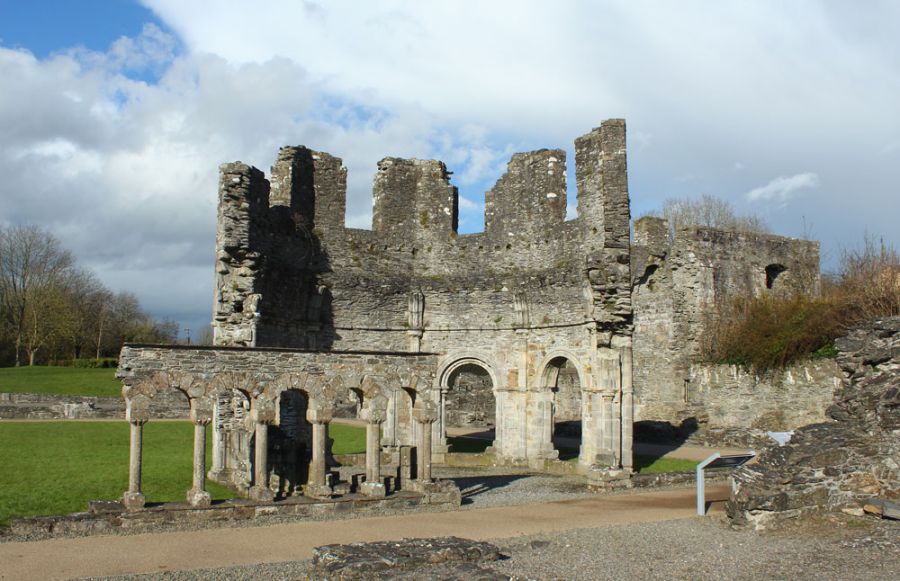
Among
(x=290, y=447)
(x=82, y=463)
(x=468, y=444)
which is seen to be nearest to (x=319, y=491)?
(x=290, y=447)

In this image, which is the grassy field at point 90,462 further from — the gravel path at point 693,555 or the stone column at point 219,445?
the gravel path at point 693,555

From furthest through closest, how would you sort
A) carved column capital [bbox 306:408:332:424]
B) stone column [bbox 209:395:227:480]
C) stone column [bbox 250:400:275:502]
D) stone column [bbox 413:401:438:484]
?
stone column [bbox 209:395:227:480]
stone column [bbox 413:401:438:484]
carved column capital [bbox 306:408:332:424]
stone column [bbox 250:400:275:502]

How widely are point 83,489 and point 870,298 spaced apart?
18777 millimetres

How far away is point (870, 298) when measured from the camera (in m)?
20.7

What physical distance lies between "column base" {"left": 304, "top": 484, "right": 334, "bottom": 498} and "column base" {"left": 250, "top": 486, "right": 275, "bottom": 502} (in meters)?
0.89

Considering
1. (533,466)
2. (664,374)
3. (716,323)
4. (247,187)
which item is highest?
(247,187)

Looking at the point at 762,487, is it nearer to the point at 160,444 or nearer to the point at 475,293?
the point at 475,293

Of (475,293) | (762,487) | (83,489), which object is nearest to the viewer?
(762,487)

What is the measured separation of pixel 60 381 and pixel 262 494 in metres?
28.3

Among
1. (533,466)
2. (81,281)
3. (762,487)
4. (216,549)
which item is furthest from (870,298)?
(81,281)

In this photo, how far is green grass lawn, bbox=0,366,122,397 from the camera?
34.2m

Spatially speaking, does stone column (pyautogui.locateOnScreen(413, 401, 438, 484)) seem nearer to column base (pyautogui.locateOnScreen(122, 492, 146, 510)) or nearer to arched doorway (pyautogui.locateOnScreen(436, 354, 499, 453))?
column base (pyautogui.locateOnScreen(122, 492, 146, 510))

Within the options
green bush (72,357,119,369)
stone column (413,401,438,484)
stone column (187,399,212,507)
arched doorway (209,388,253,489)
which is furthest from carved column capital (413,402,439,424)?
green bush (72,357,119,369)

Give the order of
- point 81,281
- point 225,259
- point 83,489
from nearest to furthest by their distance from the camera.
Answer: point 83,489 → point 225,259 → point 81,281
